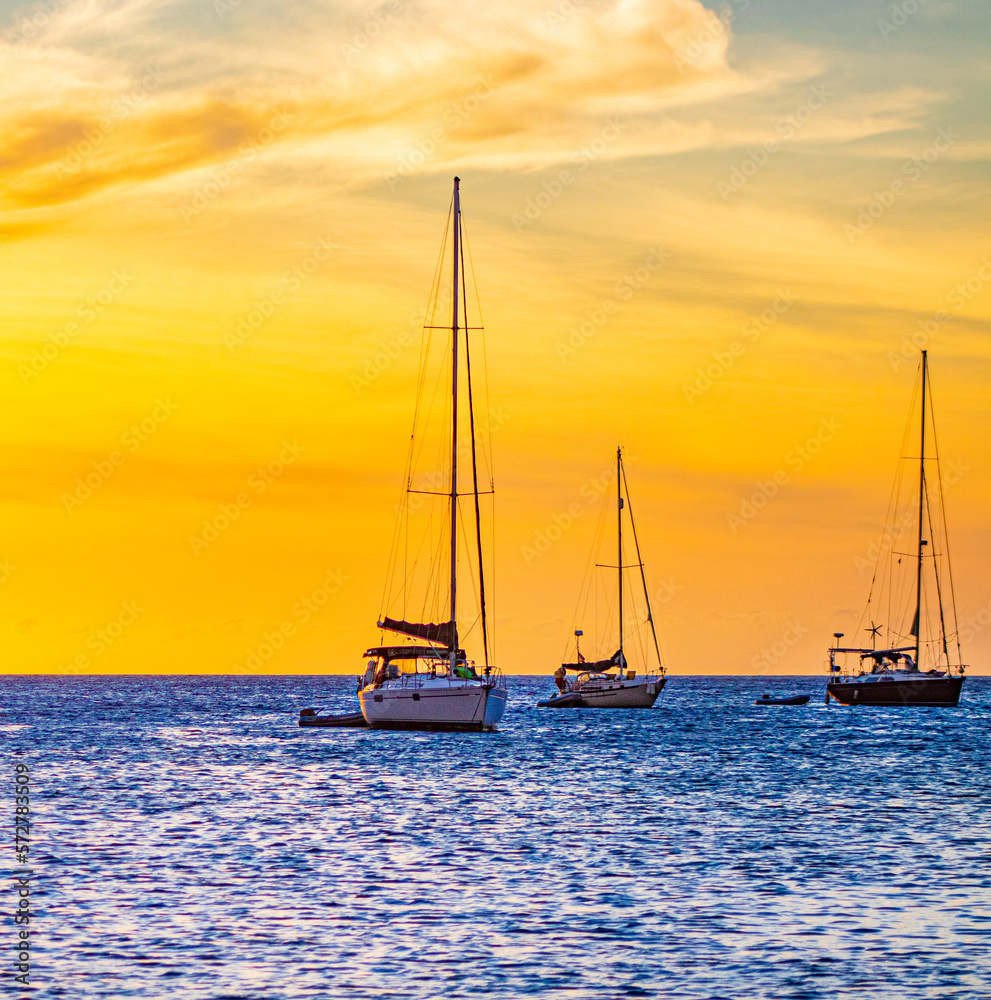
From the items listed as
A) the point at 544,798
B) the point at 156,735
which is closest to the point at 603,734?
the point at 156,735

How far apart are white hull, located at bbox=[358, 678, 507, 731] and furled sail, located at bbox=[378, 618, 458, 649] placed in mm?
2055

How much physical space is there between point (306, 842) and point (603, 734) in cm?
6407

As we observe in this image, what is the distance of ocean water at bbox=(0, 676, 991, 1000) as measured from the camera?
75.2 feet

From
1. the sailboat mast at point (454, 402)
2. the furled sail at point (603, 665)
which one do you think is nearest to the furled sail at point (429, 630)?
the sailboat mast at point (454, 402)

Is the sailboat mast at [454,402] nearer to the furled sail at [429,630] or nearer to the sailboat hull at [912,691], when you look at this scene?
the furled sail at [429,630]

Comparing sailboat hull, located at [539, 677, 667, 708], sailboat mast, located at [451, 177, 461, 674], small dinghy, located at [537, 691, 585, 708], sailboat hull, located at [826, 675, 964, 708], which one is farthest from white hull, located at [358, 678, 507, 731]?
sailboat hull, located at [826, 675, 964, 708]

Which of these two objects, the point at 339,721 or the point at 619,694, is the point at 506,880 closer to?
the point at 339,721

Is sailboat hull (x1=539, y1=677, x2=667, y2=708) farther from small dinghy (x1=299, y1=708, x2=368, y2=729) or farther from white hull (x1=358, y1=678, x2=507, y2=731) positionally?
white hull (x1=358, y1=678, x2=507, y2=731)

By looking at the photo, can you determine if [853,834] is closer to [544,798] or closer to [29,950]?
[544,798]

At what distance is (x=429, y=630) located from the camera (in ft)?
246

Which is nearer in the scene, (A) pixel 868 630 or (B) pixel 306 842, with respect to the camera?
(B) pixel 306 842

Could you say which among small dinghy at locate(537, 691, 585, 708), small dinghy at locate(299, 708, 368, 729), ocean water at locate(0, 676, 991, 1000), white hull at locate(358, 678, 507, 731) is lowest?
small dinghy at locate(537, 691, 585, 708)

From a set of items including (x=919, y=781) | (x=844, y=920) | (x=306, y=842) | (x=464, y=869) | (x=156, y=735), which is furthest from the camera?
(x=156, y=735)

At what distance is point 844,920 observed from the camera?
88.2 feet
